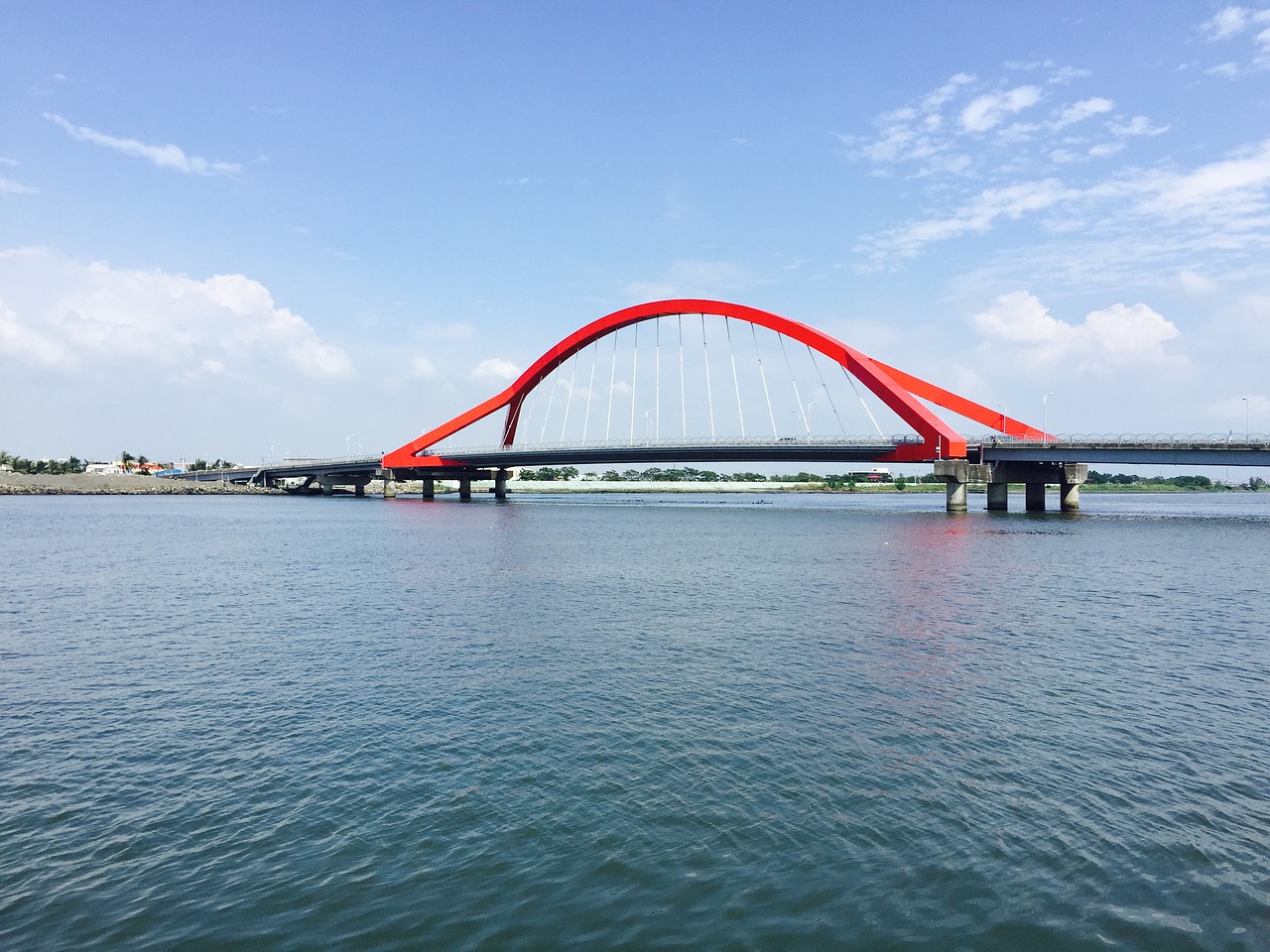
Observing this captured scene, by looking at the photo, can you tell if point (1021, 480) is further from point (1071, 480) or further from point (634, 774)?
point (634, 774)

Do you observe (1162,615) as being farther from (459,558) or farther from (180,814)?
(459,558)

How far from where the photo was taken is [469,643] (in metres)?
17.7

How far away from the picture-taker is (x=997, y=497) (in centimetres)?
7638

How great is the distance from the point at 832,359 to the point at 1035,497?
2499 centimetres

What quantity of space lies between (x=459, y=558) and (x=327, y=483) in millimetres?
111874

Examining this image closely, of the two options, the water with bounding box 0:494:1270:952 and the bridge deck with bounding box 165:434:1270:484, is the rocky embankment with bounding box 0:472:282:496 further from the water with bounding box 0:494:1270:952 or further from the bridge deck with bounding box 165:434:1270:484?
the water with bounding box 0:494:1270:952

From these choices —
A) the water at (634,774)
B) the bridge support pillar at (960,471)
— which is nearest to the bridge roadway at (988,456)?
the bridge support pillar at (960,471)

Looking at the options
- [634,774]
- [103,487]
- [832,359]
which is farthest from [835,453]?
[103,487]

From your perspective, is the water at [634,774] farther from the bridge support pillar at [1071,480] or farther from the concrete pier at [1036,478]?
the bridge support pillar at [1071,480]

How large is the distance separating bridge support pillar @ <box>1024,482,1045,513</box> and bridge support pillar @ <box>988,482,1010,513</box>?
328 centimetres

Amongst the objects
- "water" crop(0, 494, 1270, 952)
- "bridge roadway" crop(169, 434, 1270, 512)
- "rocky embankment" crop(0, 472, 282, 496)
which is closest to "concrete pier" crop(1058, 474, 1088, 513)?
"bridge roadway" crop(169, 434, 1270, 512)

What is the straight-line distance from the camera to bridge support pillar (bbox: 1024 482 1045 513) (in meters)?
77.8

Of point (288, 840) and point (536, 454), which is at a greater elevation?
point (536, 454)

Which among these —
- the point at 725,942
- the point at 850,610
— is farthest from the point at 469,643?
the point at 725,942
